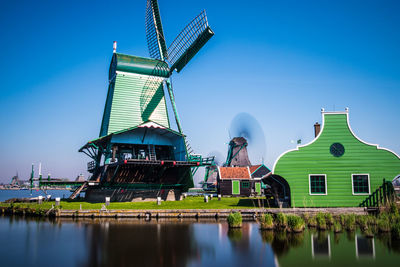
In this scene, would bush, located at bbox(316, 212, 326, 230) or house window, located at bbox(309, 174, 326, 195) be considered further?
house window, located at bbox(309, 174, 326, 195)

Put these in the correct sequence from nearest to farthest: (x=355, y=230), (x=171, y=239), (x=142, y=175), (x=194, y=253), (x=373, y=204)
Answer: (x=194, y=253)
(x=171, y=239)
(x=355, y=230)
(x=373, y=204)
(x=142, y=175)

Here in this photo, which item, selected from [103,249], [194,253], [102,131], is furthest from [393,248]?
[102,131]

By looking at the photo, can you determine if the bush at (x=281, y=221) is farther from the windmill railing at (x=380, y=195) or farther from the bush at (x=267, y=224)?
the windmill railing at (x=380, y=195)

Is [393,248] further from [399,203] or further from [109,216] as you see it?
[109,216]

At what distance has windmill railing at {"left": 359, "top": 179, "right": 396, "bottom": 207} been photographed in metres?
19.5

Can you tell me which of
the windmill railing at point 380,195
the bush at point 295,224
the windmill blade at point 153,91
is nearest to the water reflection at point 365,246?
the bush at point 295,224

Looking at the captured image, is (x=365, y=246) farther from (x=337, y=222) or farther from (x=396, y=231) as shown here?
(x=337, y=222)

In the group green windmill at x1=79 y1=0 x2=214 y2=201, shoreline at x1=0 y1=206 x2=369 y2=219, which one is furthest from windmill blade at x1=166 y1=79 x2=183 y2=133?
shoreline at x1=0 y1=206 x2=369 y2=219

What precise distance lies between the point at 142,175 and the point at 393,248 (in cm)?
2064

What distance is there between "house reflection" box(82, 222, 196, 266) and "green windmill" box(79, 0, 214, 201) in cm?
A: 1019

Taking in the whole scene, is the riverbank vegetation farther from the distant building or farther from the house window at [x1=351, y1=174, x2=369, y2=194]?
the distant building

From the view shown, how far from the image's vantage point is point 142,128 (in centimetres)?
2927

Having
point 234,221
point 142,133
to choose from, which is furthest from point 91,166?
point 234,221

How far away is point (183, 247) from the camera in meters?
12.1
